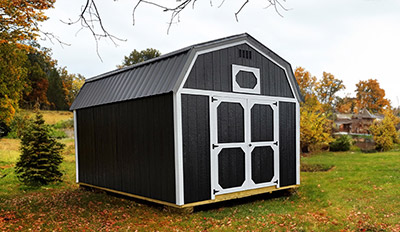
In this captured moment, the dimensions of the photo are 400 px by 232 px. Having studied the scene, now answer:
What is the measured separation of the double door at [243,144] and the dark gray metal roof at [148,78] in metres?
1.05

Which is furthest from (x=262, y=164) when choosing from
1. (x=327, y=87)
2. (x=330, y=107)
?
(x=327, y=87)

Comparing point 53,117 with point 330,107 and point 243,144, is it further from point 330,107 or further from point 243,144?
point 330,107

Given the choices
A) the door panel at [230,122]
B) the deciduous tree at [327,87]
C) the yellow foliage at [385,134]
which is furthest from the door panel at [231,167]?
the deciduous tree at [327,87]

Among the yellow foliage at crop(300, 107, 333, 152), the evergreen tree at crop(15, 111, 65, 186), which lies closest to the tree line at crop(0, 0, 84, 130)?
the evergreen tree at crop(15, 111, 65, 186)

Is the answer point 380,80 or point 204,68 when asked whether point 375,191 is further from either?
point 380,80

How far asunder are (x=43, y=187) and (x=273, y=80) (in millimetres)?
7856

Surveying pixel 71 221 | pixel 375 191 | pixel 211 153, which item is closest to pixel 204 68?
pixel 211 153

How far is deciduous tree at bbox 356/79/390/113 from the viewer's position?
2072 inches

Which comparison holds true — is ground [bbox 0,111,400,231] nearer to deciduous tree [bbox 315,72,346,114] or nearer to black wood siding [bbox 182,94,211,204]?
black wood siding [bbox 182,94,211,204]

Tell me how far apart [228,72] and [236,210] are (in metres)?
3.08

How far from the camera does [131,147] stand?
27.4 ft

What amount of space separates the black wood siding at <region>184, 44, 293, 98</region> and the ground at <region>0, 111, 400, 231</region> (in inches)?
107

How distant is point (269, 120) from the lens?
8648 mm

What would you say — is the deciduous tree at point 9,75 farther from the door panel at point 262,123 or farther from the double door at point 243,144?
the door panel at point 262,123
